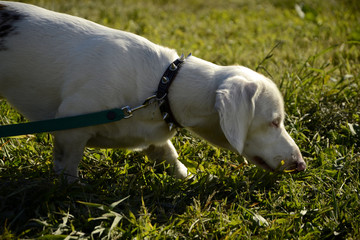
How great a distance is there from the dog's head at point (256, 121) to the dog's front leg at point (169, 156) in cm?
56

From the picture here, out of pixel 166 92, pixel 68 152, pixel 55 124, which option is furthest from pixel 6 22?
pixel 166 92

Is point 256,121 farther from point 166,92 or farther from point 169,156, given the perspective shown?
point 169,156

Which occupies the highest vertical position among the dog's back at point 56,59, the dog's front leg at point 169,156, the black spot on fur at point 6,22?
the black spot on fur at point 6,22

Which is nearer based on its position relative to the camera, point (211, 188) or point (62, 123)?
point (62, 123)

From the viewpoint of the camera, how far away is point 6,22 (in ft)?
8.76

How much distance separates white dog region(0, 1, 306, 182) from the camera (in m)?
2.51

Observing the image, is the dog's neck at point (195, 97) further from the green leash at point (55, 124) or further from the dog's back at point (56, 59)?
the green leash at point (55, 124)

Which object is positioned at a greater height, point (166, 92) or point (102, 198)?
point (166, 92)

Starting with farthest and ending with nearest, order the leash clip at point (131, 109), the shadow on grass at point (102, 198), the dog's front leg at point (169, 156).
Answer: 1. the dog's front leg at point (169, 156)
2. the leash clip at point (131, 109)
3. the shadow on grass at point (102, 198)

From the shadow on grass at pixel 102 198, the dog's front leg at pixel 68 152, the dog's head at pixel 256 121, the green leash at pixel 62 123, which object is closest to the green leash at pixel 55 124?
the green leash at pixel 62 123

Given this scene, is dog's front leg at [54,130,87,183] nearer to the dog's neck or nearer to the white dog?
the white dog

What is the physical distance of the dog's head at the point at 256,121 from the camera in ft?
7.70

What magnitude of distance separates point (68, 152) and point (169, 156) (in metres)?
0.77

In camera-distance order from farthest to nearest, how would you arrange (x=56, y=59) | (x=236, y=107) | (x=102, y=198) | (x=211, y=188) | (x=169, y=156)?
(x=169, y=156) < (x=211, y=188) < (x=56, y=59) < (x=102, y=198) < (x=236, y=107)
